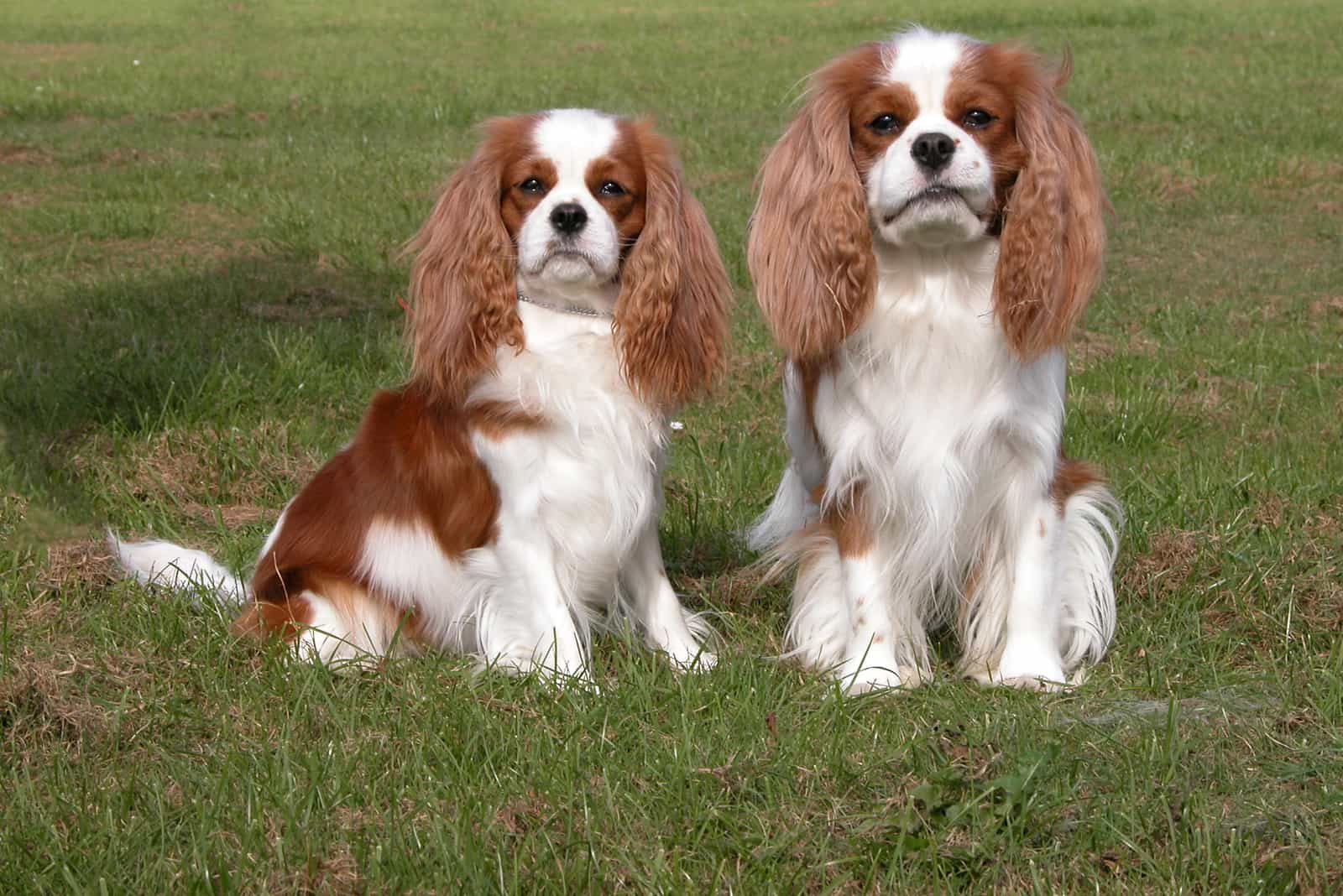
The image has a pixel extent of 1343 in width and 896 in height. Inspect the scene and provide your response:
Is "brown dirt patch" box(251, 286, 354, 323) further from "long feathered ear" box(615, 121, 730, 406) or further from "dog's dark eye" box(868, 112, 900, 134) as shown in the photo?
"dog's dark eye" box(868, 112, 900, 134)

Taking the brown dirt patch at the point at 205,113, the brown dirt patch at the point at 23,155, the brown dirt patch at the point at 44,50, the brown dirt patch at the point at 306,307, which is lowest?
the brown dirt patch at the point at 44,50

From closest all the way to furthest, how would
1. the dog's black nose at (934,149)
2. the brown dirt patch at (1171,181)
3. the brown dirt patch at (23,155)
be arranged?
Result: the dog's black nose at (934,149), the brown dirt patch at (1171,181), the brown dirt patch at (23,155)

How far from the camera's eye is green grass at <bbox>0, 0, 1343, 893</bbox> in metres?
2.87

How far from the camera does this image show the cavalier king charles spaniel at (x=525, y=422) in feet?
12.4

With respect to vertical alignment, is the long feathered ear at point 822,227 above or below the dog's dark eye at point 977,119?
below

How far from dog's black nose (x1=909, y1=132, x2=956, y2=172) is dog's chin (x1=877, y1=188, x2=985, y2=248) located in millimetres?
60

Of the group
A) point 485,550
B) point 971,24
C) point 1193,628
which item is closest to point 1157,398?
point 1193,628

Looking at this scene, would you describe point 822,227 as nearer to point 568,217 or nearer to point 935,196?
point 935,196

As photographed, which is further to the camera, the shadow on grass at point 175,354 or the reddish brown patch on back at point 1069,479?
the shadow on grass at point 175,354

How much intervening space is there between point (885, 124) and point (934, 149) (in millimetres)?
230

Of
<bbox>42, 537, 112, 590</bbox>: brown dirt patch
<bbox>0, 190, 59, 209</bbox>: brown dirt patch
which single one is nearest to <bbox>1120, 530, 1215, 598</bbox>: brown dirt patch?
<bbox>42, 537, 112, 590</bbox>: brown dirt patch

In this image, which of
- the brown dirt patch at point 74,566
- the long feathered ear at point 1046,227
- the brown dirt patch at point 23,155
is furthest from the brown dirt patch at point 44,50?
the long feathered ear at point 1046,227

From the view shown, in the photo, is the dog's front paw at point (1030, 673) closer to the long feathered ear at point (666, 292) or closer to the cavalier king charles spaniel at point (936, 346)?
the cavalier king charles spaniel at point (936, 346)

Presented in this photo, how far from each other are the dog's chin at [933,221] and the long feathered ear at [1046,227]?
0.38 feet
